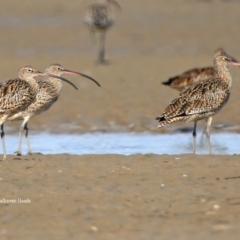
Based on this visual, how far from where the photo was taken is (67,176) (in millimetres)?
8742

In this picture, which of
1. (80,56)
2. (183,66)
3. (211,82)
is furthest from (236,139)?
(80,56)

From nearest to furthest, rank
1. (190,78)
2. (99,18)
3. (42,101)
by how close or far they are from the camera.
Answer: (42,101) < (190,78) < (99,18)

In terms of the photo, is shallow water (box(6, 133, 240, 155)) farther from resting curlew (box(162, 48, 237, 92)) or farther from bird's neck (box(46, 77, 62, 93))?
resting curlew (box(162, 48, 237, 92))

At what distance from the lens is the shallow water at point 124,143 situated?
11688 mm

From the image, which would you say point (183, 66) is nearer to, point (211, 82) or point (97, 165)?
point (211, 82)

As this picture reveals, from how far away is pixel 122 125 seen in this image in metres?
14.1

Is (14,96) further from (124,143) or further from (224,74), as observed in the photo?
(224,74)

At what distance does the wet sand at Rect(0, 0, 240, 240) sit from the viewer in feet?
22.7

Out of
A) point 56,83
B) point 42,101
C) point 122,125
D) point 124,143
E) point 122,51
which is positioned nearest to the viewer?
point 42,101

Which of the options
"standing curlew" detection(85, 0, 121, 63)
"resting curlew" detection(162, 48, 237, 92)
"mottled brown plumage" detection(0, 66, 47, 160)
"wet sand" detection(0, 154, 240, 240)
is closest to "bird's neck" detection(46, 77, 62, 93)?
"mottled brown plumage" detection(0, 66, 47, 160)

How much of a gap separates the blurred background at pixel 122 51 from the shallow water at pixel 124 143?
0.59 metres

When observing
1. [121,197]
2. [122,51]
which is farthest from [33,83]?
[122,51]

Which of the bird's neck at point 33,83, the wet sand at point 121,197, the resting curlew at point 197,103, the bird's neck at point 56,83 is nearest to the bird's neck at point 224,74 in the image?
the resting curlew at point 197,103

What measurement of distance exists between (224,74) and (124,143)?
1730 mm
